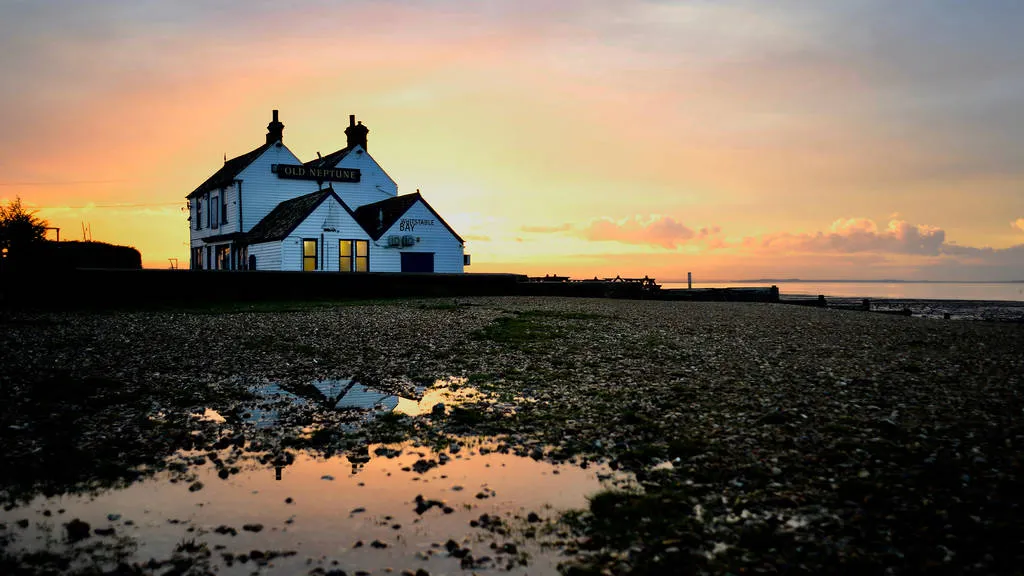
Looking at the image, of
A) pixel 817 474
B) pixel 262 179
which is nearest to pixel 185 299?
pixel 262 179

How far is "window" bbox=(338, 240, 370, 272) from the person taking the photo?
47125 millimetres

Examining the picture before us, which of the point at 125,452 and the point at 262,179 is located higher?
the point at 262,179

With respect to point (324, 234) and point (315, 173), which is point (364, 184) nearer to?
point (315, 173)

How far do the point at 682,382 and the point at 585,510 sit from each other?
6.81 metres

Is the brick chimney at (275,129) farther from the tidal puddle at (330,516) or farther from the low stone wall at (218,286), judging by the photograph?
the tidal puddle at (330,516)

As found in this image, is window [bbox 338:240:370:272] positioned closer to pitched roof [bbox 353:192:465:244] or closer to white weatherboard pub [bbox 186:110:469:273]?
white weatherboard pub [bbox 186:110:469:273]

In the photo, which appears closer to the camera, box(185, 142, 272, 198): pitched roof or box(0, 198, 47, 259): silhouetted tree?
box(0, 198, 47, 259): silhouetted tree

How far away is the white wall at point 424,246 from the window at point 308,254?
4.30 metres

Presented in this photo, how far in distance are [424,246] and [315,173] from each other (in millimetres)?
11510

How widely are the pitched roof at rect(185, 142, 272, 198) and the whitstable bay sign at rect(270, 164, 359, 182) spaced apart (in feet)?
6.26

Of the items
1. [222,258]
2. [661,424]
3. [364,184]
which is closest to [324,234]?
[364,184]

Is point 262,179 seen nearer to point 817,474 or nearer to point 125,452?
point 125,452

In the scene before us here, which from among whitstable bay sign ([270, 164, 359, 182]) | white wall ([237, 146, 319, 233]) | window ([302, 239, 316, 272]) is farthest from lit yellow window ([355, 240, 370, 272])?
whitstable bay sign ([270, 164, 359, 182])

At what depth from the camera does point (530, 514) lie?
22.5ft
